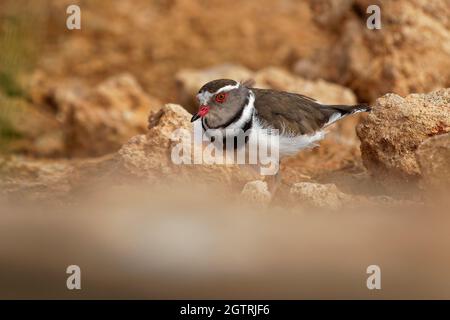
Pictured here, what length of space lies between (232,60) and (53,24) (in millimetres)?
2675

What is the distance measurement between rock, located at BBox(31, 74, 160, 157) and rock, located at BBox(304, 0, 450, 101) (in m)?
2.24

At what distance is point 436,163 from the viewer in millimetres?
5430

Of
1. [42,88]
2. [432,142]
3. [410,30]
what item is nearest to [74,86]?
[42,88]

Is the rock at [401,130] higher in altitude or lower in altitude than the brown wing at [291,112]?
lower

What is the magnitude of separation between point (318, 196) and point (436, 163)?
769 mm

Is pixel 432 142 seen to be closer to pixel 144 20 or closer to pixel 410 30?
pixel 410 30

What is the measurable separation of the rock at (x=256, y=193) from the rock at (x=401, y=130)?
2.69 ft

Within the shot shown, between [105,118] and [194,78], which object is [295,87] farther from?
[105,118]

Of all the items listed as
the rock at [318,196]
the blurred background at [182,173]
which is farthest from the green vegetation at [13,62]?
the rock at [318,196]

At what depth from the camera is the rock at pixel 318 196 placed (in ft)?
18.8

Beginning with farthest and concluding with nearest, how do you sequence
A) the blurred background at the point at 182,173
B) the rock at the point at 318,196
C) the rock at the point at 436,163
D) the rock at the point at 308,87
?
the rock at the point at 308,87
the rock at the point at 318,196
the rock at the point at 436,163
the blurred background at the point at 182,173


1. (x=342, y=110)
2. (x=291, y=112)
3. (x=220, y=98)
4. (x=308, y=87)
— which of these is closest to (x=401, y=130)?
(x=342, y=110)

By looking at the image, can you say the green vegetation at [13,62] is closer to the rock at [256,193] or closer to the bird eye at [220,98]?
the bird eye at [220,98]

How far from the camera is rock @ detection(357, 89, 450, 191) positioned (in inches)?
241
